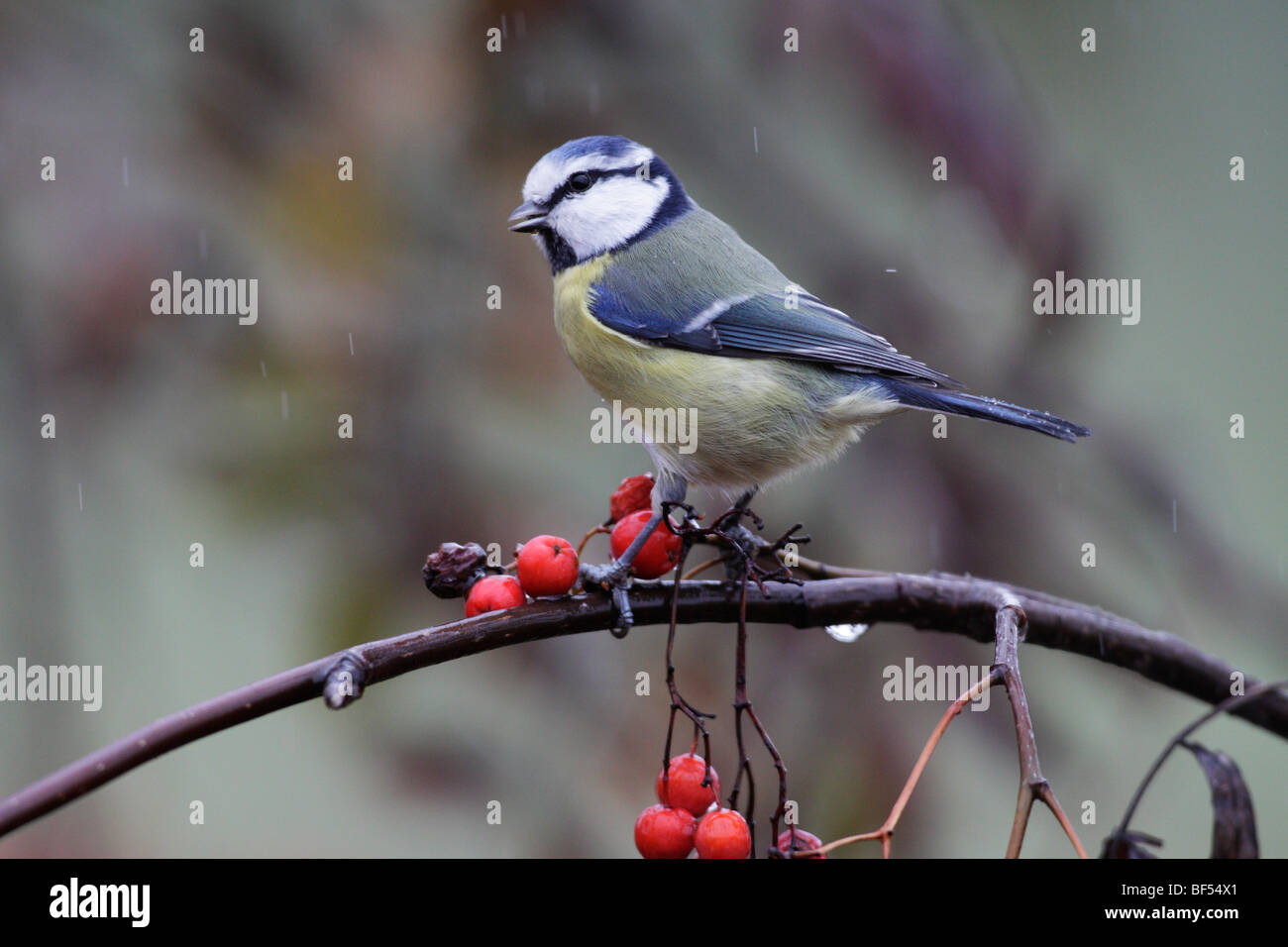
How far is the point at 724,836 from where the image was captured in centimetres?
139

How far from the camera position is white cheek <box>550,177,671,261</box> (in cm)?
219

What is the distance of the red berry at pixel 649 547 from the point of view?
1634 mm

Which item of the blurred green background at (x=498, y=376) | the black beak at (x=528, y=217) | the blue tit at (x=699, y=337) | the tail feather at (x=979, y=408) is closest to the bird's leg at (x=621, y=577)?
the blue tit at (x=699, y=337)

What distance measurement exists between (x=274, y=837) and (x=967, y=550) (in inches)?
87.7

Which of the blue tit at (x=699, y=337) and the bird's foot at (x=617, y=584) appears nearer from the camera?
the bird's foot at (x=617, y=584)

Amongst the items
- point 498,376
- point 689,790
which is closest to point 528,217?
point 498,376

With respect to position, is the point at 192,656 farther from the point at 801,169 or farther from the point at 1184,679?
the point at 1184,679

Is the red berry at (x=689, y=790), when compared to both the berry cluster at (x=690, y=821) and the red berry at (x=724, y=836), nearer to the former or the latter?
the berry cluster at (x=690, y=821)

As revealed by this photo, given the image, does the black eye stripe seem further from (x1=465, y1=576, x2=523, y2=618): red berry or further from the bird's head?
(x1=465, y1=576, x2=523, y2=618): red berry

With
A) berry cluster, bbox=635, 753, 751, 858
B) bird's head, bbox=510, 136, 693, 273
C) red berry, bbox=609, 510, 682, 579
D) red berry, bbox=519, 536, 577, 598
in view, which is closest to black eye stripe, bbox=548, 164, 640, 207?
bird's head, bbox=510, 136, 693, 273

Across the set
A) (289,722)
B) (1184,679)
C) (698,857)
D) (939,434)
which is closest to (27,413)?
(289,722)

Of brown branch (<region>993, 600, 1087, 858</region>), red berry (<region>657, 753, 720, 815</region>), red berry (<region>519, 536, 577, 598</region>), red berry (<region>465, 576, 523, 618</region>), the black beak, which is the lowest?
red berry (<region>657, 753, 720, 815</region>)

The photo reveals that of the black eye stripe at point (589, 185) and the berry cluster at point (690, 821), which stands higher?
the black eye stripe at point (589, 185)

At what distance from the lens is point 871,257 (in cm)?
223
